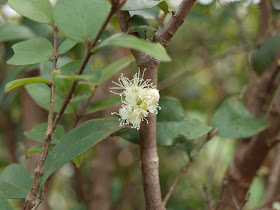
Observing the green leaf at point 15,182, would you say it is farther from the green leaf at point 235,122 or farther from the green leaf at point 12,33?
the green leaf at point 235,122

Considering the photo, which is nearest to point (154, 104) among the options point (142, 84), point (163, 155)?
point (142, 84)

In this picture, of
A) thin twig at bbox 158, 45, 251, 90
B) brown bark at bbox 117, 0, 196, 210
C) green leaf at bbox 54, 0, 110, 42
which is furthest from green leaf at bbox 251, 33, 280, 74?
green leaf at bbox 54, 0, 110, 42

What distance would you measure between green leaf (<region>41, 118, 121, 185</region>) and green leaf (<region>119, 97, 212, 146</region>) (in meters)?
0.07

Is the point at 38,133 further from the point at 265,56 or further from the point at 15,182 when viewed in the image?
the point at 265,56

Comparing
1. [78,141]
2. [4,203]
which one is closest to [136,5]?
[78,141]

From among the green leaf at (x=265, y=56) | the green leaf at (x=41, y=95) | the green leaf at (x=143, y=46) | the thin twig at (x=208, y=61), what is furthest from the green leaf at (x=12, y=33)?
the thin twig at (x=208, y=61)

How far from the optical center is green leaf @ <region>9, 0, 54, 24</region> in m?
0.46

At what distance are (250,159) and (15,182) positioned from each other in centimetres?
52

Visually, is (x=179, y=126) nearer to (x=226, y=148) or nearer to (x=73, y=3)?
(x=73, y=3)

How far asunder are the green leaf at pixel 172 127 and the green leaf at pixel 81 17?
0.68 ft

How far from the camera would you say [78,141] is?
0.46 m

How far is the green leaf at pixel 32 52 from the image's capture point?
1.46ft

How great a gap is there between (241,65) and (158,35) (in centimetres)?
138

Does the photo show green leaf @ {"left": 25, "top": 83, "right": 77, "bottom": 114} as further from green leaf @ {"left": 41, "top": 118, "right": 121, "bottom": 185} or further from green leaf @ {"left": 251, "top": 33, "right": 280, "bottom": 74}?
green leaf @ {"left": 251, "top": 33, "right": 280, "bottom": 74}
